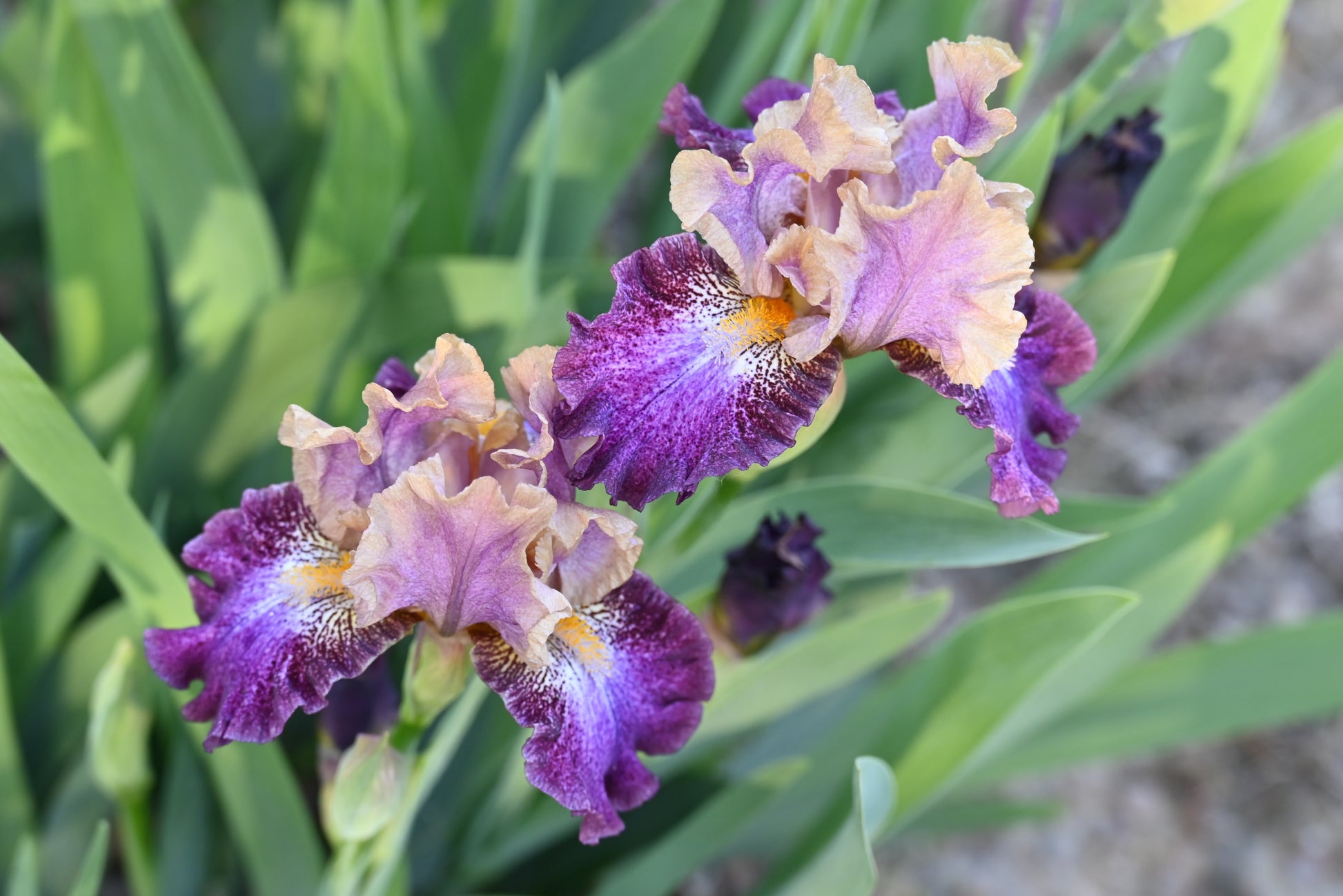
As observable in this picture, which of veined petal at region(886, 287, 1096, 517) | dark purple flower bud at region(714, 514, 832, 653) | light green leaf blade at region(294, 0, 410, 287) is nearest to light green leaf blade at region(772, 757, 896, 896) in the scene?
dark purple flower bud at region(714, 514, 832, 653)

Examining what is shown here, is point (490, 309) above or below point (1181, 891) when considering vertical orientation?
above

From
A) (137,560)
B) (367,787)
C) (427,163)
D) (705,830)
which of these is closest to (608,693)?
(367,787)

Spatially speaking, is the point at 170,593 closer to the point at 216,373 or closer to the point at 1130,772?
the point at 216,373

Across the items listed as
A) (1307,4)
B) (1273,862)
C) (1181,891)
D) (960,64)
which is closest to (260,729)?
(960,64)

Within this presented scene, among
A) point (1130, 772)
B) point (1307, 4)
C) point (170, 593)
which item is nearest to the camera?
point (170, 593)

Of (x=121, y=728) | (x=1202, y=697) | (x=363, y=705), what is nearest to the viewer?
(x=363, y=705)

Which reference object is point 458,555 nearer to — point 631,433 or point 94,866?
point 631,433
